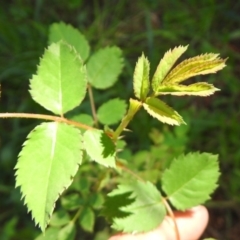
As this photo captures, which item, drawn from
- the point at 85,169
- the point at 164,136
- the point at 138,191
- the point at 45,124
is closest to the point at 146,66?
the point at 45,124

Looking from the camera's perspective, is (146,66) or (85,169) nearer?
(146,66)

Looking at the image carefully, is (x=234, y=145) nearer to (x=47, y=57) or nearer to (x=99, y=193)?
(x=99, y=193)

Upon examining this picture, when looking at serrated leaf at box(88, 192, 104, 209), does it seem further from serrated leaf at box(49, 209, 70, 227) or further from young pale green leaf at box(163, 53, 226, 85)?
young pale green leaf at box(163, 53, 226, 85)

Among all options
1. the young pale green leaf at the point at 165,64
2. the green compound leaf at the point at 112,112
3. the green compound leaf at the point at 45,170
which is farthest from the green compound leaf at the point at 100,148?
the green compound leaf at the point at 112,112

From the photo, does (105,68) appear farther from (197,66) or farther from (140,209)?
(197,66)

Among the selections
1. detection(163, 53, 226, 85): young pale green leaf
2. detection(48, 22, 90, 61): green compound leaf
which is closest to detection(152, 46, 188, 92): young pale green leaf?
detection(163, 53, 226, 85): young pale green leaf

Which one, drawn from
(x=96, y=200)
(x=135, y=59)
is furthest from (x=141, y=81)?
(x=135, y=59)
